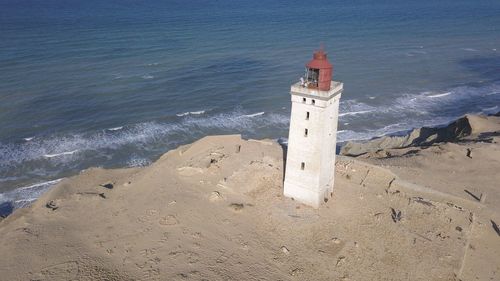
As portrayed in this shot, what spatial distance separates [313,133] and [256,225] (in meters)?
6.71

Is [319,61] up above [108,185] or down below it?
above

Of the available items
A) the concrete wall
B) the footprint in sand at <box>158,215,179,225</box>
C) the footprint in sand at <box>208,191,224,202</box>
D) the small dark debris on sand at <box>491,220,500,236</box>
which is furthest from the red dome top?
the small dark debris on sand at <box>491,220,500,236</box>

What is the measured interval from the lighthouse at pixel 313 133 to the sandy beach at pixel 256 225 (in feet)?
4.50

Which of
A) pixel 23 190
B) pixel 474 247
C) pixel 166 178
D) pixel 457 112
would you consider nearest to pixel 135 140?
pixel 23 190

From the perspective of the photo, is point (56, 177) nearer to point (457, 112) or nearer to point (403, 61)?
point (457, 112)

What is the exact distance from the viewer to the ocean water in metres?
47.6

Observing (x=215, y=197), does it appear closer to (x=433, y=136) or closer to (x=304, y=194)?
(x=304, y=194)

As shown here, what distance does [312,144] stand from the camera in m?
25.7

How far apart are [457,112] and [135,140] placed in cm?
4129

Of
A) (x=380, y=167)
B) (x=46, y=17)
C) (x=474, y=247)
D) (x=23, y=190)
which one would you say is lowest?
(x=23, y=190)

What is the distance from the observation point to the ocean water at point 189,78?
4762 centimetres

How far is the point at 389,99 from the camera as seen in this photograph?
2411 inches

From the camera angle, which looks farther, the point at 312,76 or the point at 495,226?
the point at 495,226

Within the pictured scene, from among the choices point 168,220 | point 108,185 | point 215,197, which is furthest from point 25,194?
point 215,197
